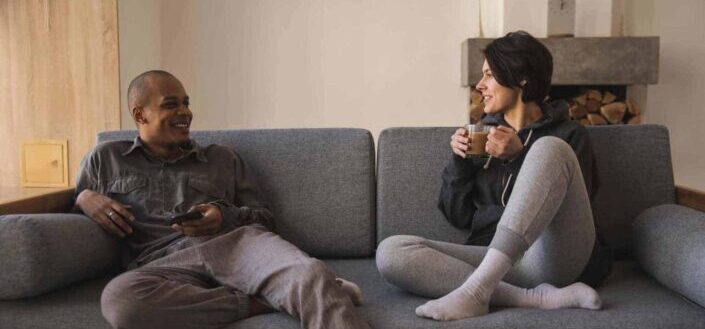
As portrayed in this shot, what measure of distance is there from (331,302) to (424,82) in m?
2.63

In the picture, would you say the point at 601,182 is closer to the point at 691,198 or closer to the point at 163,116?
the point at 691,198

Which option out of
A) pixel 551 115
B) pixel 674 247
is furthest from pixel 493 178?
pixel 674 247

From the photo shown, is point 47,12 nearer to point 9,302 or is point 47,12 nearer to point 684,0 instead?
point 9,302

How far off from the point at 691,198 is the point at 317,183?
1111 millimetres

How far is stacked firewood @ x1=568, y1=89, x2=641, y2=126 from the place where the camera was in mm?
3529

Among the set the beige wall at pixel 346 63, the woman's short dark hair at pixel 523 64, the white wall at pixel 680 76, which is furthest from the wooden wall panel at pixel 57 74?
the white wall at pixel 680 76

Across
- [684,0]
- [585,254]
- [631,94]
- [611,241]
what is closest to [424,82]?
[631,94]

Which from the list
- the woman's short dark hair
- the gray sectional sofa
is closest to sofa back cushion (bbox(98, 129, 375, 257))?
the gray sectional sofa

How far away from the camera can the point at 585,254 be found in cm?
150

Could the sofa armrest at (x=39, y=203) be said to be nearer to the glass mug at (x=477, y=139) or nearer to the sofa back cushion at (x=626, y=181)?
the glass mug at (x=477, y=139)

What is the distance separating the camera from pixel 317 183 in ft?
6.40

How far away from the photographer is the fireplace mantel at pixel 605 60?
3357mm

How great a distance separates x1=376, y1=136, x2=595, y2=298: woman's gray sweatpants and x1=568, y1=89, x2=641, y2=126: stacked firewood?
2.22 meters

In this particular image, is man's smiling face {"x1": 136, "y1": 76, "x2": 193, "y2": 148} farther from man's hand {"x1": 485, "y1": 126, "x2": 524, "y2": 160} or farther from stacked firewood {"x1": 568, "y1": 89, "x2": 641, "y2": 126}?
stacked firewood {"x1": 568, "y1": 89, "x2": 641, "y2": 126}
